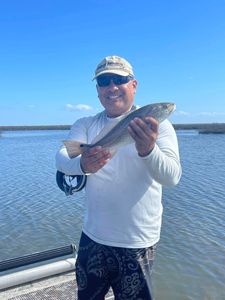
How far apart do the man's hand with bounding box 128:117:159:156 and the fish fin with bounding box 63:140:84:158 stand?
0.59 meters

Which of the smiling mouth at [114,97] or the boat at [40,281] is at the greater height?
the smiling mouth at [114,97]

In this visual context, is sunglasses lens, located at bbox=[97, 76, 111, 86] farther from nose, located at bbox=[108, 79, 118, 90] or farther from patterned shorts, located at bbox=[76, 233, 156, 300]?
patterned shorts, located at bbox=[76, 233, 156, 300]

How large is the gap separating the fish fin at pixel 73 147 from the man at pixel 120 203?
0.07m

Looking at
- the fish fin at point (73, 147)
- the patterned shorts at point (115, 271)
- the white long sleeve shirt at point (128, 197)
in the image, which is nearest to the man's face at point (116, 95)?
the white long sleeve shirt at point (128, 197)

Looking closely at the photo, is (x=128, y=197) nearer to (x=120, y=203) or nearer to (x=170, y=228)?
(x=120, y=203)

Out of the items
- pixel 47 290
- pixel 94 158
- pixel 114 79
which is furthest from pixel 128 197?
pixel 47 290

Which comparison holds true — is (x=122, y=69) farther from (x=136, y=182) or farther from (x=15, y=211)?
(x=15, y=211)

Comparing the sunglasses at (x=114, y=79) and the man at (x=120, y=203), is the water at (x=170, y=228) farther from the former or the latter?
the sunglasses at (x=114, y=79)

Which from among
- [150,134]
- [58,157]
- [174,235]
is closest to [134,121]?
[150,134]

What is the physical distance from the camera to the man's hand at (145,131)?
9.01 feet

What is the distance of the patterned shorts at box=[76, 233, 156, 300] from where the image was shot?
10.3 feet

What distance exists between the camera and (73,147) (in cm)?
315

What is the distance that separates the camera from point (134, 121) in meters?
2.77

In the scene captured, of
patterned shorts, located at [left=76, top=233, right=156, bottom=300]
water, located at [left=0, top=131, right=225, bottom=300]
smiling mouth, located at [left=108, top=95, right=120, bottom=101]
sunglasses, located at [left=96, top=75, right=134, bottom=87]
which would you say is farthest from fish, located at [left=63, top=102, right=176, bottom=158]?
water, located at [left=0, top=131, right=225, bottom=300]
